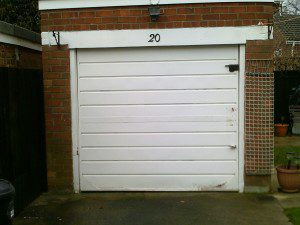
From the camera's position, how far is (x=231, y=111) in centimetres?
786

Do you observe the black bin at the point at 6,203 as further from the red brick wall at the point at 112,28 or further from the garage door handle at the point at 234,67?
the garage door handle at the point at 234,67

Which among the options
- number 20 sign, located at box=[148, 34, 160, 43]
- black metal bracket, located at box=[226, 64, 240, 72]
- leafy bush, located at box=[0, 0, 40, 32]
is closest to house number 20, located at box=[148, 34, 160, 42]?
number 20 sign, located at box=[148, 34, 160, 43]

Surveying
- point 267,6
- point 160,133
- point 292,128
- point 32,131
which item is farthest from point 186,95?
point 292,128

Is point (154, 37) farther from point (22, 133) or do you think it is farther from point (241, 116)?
point (22, 133)

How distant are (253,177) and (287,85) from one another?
871cm

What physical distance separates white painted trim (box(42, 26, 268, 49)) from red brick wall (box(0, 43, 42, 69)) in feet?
3.77

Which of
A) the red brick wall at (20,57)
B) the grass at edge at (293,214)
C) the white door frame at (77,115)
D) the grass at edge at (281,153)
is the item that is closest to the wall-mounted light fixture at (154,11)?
the white door frame at (77,115)

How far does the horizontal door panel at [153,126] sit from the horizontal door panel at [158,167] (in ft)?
1.70

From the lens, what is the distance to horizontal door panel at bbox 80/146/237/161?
793 centimetres

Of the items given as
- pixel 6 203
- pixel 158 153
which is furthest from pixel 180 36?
pixel 6 203

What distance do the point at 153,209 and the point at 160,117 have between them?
1521 mm

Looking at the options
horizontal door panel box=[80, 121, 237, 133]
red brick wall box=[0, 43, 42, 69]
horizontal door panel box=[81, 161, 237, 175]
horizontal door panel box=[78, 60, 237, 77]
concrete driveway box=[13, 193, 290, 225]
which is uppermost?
red brick wall box=[0, 43, 42, 69]

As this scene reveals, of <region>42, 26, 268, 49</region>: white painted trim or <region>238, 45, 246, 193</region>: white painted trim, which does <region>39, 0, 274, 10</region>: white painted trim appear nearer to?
<region>42, 26, 268, 49</region>: white painted trim

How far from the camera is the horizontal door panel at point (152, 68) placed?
7832mm
